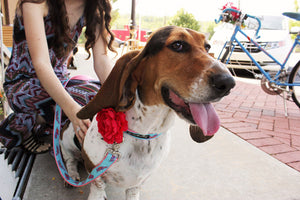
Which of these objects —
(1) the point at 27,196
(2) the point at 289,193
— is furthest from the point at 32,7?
(2) the point at 289,193

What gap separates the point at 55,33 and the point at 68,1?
316mm

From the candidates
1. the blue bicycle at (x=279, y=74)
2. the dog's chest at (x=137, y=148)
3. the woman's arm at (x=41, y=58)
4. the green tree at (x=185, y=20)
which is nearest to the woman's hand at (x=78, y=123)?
the woman's arm at (x=41, y=58)

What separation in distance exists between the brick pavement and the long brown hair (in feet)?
7.19

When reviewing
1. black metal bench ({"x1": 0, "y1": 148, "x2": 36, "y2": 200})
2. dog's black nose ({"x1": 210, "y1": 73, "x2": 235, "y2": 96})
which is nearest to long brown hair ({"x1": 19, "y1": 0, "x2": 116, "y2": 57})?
black metal bench ({"x1": 0, "y1": 148, "x2": 36, "y2": 200})

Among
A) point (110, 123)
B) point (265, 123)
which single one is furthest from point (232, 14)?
point (110, 123)

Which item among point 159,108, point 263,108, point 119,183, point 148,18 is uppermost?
point 159,108

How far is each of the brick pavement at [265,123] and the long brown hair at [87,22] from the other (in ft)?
7.19

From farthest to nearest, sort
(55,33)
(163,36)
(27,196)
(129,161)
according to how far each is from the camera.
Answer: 1. (55,33)
2. (27,196)
3. (129,161)
4. (163,36)

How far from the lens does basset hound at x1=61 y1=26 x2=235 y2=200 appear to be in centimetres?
127

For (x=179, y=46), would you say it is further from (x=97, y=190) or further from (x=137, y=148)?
(x=97, y=190)

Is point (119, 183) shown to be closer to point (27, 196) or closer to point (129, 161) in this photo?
point (129, 161)

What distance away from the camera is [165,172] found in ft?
7.77

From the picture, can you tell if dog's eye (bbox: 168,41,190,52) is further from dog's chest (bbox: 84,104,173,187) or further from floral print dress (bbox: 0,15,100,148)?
floral print dress (bbox: 0,15,100,148)

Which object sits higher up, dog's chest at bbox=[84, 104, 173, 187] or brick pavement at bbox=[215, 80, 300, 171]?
dog's chest at bbox=[84, 104, 173, 187]
